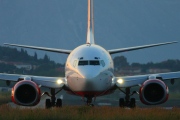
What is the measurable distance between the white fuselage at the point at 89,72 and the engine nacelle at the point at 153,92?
1.51 meters

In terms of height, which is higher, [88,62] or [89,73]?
[88,62]

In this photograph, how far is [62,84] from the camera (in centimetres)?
3494

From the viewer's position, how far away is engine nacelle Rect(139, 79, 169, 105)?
110ft

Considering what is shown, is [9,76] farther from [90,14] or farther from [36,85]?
[90,14]

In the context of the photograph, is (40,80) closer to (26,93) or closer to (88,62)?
(26,93)

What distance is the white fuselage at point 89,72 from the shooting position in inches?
1268

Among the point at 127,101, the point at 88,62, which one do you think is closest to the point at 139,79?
the point at 127,101

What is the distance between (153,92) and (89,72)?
3.29 metres

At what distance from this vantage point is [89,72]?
32156 millimetres

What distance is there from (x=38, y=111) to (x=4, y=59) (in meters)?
65.3

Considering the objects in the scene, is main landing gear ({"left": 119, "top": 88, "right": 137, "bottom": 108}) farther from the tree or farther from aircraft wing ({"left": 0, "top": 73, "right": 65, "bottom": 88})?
the tree

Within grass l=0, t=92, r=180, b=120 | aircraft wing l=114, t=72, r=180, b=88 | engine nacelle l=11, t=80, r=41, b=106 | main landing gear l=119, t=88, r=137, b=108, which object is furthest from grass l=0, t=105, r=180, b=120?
main landing gear l=119, t=88, r=137, b=108

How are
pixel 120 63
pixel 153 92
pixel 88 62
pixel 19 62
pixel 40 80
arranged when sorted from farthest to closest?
pixel 19 62, pixel 120 63, pixel 40 80, pixel 153 92, pixel 88 62

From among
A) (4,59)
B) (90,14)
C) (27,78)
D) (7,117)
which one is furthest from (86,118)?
(4,59)
